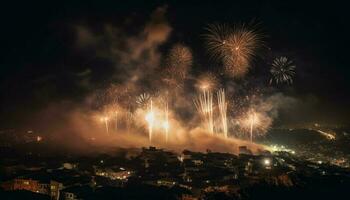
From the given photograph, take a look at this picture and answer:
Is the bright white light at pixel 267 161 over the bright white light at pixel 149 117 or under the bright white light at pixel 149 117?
under

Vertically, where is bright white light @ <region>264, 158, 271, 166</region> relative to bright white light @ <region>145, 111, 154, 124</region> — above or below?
below

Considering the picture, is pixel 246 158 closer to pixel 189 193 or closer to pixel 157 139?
pixel 157 139

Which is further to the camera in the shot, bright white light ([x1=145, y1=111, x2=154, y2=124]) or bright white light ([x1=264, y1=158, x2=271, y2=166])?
bright white light ([x1=264, y1=158, x2=271, y2=166])

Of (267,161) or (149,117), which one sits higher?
(149,117)

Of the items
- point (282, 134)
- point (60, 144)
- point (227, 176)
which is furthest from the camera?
point (282, 134)

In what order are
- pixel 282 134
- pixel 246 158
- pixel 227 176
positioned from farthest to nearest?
1. pixel 282 134
2. pixel 246 158
3. pixel 227 176

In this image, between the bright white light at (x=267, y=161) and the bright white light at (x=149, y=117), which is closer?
the bright white light at (x=149, y=117)

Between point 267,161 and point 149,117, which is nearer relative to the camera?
point 149,117

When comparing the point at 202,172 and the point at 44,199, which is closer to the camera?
the point at 44,199

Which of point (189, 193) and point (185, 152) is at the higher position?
point (185, 152)

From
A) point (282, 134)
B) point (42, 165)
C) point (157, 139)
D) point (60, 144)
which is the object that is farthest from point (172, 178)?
point (282, 134)
